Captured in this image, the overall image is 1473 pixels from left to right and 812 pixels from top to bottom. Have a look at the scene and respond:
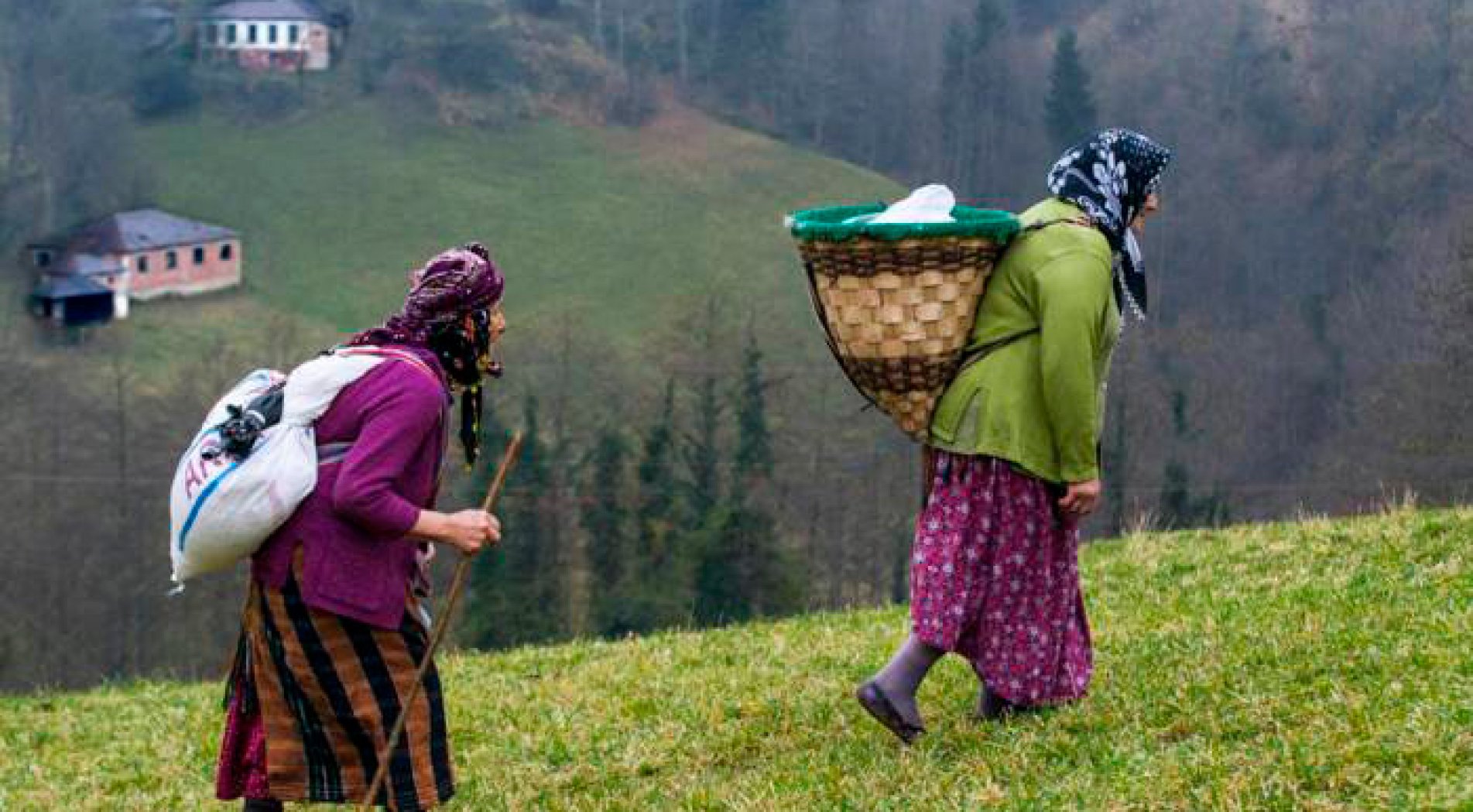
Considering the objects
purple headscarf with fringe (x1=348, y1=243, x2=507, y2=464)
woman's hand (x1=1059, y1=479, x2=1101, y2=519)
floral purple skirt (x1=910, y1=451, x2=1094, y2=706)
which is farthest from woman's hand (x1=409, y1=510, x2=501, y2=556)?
woman's hand (x1=1059, y1=479, x2=1101, y2=519)

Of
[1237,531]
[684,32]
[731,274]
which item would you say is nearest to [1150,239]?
[731,274]

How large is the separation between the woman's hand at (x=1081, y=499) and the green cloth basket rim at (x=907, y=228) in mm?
845

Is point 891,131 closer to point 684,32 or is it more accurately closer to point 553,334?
point 684,32

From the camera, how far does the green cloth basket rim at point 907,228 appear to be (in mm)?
5875

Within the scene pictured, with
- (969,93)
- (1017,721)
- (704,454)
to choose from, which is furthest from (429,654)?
(969,93)

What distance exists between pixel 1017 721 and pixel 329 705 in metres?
2.31

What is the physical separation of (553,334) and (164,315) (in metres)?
17.0

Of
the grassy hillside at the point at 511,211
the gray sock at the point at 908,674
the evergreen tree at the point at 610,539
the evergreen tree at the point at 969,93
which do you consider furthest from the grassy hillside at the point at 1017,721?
the evergreen tree at the point at 969,93

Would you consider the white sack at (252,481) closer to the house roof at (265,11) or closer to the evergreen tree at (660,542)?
the evergreen tree at (660,542)

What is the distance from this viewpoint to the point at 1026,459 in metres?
6.11

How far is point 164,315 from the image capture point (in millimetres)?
72625

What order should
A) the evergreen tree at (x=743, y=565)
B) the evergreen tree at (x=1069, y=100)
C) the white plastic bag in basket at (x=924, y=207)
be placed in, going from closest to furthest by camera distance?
the white plastic bag in basket at (x=924, y=207) → the evergreen tree at (x=743, y=565) → the evergreen tree at (x=1069, y=100)

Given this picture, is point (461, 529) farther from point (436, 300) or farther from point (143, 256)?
point (143, 256)

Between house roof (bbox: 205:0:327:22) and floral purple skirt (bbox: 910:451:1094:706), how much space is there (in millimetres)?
94607
